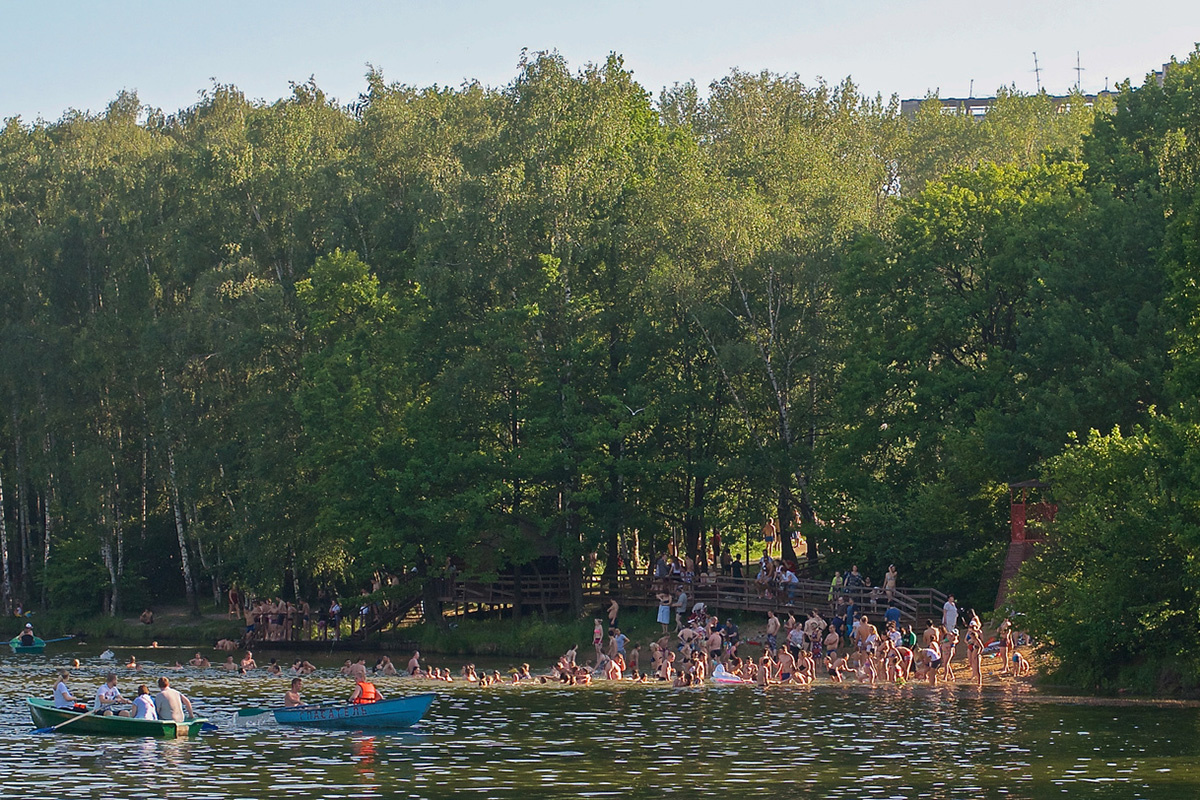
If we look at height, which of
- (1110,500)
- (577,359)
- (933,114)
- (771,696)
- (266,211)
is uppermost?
(933,114)

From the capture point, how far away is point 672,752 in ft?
95.6

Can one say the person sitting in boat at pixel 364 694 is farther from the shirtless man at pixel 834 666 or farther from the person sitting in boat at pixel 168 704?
the shirtless man at pixel 834 666

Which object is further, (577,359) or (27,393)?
(27,393)

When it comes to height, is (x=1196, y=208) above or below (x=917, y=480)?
above

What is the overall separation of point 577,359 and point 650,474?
4511 mm

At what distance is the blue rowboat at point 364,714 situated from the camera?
33500 millimetres

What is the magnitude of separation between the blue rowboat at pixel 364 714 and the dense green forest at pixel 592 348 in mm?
13539

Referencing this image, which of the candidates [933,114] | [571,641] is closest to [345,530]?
[571,641]

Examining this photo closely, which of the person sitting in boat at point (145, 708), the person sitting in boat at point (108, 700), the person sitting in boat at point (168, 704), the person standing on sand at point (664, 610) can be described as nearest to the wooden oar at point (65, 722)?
the person sitting in boat at point (108, 700)

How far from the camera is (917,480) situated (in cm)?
4959

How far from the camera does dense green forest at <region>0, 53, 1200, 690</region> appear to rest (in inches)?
1726

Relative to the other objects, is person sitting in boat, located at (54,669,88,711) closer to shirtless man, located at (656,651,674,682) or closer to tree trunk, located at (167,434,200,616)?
shirtless man, located at (656,651,674,682)

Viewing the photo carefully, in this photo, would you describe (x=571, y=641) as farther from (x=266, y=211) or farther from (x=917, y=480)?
(x=266, y=211)

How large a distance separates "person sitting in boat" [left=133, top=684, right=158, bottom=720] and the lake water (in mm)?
735
